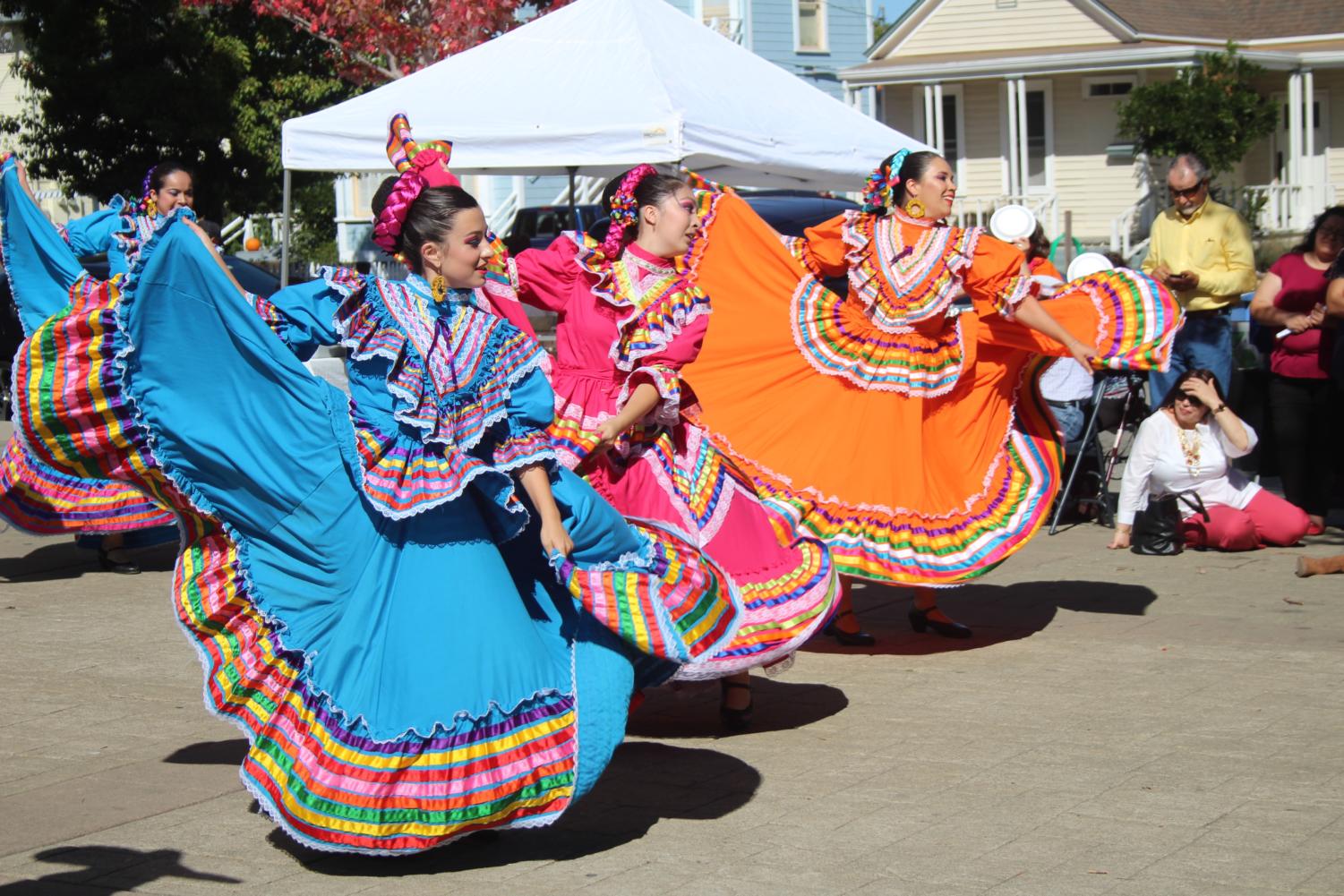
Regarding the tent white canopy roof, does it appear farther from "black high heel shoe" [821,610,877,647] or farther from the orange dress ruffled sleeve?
"black high heel shoe" [821,610,877,647]

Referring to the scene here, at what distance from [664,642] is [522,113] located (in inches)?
296

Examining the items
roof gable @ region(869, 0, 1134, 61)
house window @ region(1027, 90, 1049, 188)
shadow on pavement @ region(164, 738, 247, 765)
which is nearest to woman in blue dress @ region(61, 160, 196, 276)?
shadow on pavement @ region(164, 738, 247, 765)

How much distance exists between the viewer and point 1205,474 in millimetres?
8898

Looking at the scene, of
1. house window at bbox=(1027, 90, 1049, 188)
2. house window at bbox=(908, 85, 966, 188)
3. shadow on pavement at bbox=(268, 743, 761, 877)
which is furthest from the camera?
house window at bbox=(908, 85, 966, 188)

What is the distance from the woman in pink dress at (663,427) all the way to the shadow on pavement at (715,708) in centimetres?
12

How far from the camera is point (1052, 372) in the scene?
9656 mm

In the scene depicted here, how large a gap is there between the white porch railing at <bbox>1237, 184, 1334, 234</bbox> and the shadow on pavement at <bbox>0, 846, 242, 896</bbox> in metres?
25.2

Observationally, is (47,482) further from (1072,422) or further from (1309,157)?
(1309,157)

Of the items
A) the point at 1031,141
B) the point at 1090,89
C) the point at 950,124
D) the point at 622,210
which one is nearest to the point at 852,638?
the point at 622,210

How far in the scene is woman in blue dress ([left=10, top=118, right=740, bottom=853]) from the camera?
414 centimetres

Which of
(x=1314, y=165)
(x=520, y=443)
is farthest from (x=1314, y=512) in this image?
(x=1314, y=165)

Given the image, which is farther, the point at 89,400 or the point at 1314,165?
the point at 1314,165

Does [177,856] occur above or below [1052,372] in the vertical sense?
below

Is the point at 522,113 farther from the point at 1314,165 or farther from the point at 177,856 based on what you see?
the point at 1314,165
